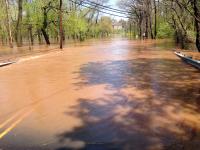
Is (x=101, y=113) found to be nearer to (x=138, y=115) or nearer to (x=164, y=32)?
(x=138, y=115)

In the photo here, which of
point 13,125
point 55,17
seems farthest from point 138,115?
point 55,17

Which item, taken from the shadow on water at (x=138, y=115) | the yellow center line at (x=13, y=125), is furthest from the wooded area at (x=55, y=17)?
the yellow center line at (x=13, y=125)

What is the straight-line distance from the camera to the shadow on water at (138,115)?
648 centimetres

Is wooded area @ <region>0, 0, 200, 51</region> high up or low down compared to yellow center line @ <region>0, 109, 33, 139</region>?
up

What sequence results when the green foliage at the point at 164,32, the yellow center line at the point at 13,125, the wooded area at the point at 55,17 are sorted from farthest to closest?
the green foliage at the point at 164,32 → the wooded area at the point at 55,17 → the yellow center line at the point at 13,125

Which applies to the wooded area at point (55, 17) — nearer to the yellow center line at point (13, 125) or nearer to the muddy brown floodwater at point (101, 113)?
the muddy brown floodwater at point (101, 113)

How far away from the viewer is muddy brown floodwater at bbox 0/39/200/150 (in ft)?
21.5

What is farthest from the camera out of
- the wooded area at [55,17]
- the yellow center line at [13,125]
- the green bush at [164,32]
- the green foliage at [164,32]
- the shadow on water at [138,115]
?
the green bush at [164,32]

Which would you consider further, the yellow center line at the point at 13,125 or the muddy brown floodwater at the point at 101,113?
the yellow center line at the point at 13,125

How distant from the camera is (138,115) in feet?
27.4

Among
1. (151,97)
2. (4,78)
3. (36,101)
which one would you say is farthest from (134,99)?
(4,78)

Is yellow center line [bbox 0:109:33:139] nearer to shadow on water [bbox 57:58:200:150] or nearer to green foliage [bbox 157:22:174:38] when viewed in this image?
shadow on water [bbox 57:58:200:150]

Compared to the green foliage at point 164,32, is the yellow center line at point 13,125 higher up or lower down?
lower down

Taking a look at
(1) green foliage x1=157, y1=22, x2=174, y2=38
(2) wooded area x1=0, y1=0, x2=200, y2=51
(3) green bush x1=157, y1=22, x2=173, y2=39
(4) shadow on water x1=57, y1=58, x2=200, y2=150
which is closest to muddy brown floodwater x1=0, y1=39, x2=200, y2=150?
(4) shadow on water x1=57, y1=58, x2=200, y2=150
